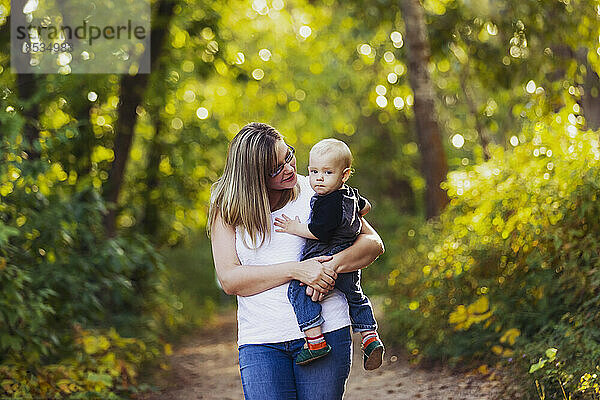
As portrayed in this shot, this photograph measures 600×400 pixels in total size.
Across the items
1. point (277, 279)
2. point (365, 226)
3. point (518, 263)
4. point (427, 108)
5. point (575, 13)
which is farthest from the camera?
point (427, 108)

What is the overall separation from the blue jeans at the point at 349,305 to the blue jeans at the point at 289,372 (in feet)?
0.35

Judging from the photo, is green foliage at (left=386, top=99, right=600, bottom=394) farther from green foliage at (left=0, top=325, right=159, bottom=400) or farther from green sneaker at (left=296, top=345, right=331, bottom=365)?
green foliage at (left=0, top=325, right=159, bottom=400)

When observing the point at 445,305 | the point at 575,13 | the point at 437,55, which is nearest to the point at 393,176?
the point at 437,55

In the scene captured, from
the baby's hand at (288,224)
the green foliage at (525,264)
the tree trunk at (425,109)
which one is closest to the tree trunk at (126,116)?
the tree trunk at (425,109)

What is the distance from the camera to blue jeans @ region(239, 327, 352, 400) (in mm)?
3125

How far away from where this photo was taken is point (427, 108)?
A: 1005 cm

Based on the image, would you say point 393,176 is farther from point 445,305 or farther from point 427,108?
point 445,305

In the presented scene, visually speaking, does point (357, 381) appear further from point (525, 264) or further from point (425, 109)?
point (425, 109)

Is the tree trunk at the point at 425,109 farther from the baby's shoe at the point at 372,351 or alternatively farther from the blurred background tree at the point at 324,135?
the baby's shoe at the point at 372,351

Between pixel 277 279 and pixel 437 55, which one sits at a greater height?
pixel 437 55

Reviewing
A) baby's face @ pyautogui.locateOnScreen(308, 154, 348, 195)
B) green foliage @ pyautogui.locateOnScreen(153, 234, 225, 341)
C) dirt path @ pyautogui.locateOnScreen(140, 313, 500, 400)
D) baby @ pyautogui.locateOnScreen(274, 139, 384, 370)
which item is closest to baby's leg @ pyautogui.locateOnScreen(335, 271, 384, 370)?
baby @ pyautogui.locateOnScreen(274, 139, 384, 370)

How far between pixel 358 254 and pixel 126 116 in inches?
295

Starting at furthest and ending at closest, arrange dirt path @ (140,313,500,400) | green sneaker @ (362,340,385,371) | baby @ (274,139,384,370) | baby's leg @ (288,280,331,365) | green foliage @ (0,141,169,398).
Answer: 1. dirt path @ (140,313,500,400)
2. green foliage @ (0,141,169,398)
3. green sneaker @ (362,340,385,371)
4. baby @ (274,139,384,370)
5. baby's leg @ (288,280,331,365)

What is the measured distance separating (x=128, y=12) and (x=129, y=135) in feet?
5.28
